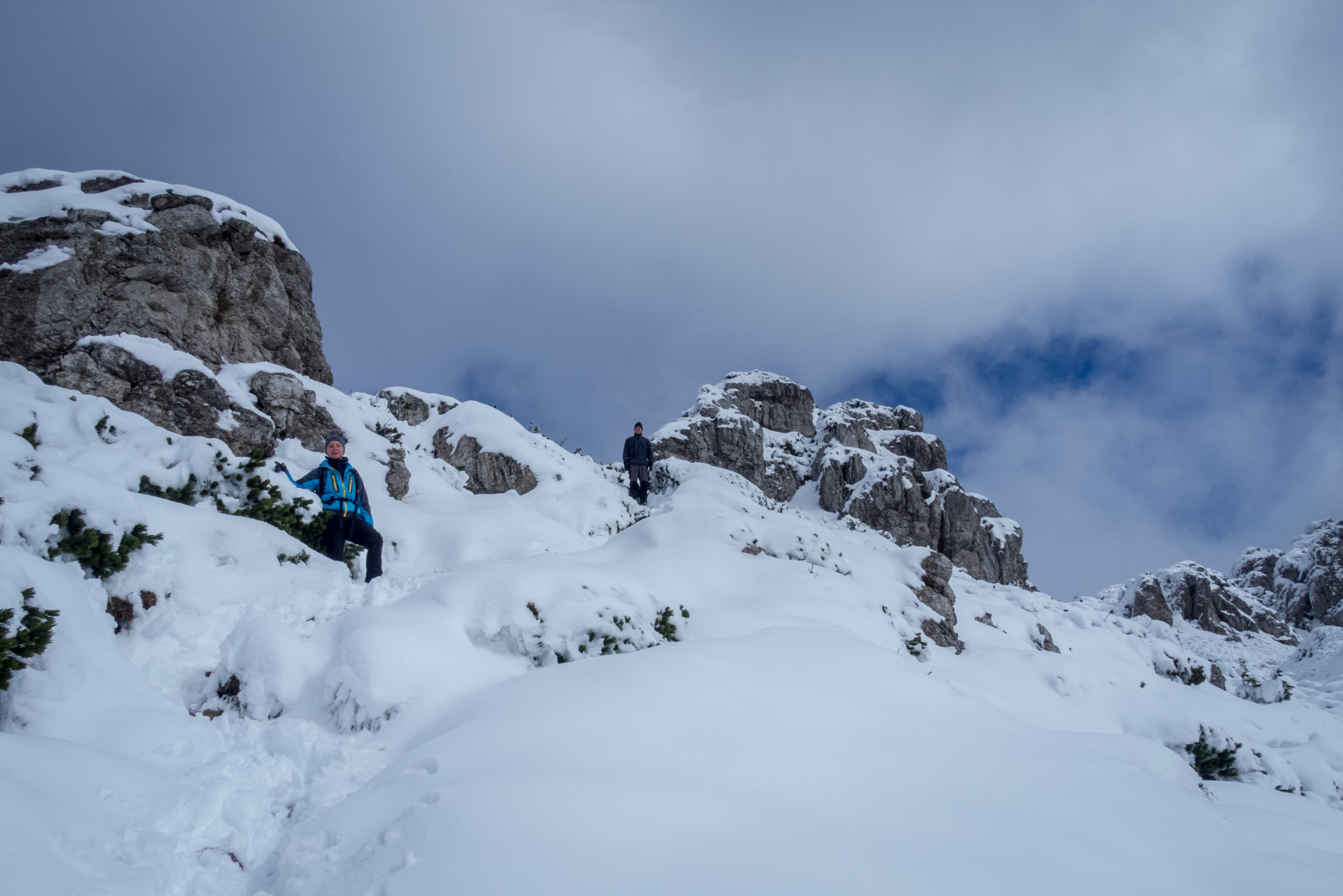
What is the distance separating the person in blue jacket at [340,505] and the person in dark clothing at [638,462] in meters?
10.4

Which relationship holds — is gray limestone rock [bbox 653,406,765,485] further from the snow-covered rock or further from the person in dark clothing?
the snow-covered rock

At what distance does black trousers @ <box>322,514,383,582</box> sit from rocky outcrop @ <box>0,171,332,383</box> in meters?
5.48

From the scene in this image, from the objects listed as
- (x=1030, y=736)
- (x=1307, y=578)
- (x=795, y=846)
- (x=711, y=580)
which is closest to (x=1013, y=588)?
(x=711, y=580)

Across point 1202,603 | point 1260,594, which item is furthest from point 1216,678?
point 1260,594

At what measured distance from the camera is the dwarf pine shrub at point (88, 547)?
4.96m

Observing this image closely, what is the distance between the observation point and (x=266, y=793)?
139 inches

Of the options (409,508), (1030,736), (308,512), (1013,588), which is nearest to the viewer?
(1030,736)

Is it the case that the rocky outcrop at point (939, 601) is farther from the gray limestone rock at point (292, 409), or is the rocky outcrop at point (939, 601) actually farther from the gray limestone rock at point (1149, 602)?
the gray limestone rock at point (1149, 602)

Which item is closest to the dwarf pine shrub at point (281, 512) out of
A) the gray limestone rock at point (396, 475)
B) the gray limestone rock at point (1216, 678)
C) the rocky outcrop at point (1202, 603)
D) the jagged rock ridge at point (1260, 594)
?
the gray limestone rock at point (396, 475)

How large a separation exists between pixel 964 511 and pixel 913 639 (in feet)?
Result: 96.7

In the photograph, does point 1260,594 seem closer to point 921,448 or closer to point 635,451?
point 921,448

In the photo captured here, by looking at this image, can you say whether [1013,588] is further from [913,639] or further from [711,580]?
[711,580]

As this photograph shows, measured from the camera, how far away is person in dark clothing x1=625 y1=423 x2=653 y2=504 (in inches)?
728

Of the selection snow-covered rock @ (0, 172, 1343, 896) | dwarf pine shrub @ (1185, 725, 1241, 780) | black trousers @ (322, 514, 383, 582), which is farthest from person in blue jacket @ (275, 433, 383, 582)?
dwarf pine shrub @ (1185, 725, 1241, 780)
